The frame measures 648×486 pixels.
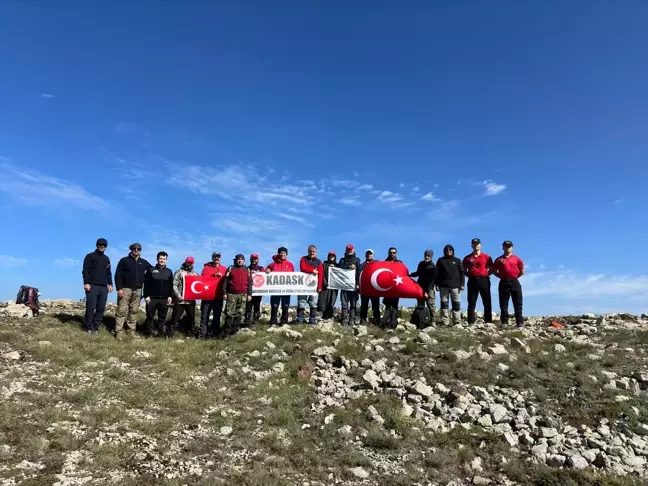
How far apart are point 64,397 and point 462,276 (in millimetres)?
11379

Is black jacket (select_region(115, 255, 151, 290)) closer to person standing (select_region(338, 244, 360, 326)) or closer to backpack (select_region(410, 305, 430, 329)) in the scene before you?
person standing (select_region(338, 244, 360, 326))

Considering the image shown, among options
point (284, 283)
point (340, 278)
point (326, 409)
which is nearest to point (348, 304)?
point (340, 278)

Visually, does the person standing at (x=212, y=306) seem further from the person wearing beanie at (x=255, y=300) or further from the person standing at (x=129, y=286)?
the person standing at (x=129, y=286)

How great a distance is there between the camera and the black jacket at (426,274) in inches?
584

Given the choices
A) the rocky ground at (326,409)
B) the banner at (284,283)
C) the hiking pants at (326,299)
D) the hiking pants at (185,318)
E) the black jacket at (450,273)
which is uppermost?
the black jacket at (450,273)

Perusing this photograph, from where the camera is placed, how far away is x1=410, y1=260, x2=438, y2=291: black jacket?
584 inches

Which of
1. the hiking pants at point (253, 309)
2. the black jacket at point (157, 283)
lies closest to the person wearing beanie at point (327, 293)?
the hiking pants at point (253, 309)

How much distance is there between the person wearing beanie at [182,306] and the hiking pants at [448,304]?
26.9 feet

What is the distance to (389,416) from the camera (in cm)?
859

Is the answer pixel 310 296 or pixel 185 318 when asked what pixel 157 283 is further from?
pixel 310 296

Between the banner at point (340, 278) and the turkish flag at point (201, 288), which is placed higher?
the banner at point (340, 278)

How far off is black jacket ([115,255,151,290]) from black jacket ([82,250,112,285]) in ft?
1.70

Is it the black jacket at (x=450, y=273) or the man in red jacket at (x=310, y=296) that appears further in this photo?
the man in red jacket at (x=310, y=296)

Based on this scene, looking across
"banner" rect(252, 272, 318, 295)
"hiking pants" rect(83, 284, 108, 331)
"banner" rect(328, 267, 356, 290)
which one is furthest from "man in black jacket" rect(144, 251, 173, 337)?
"banner" rect(328, 267, 356, 290)
